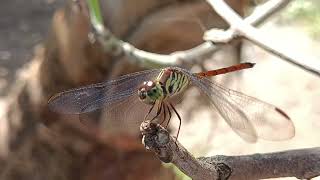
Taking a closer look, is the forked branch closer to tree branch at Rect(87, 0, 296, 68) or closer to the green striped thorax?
tree branch at Rect(87, 0, 296, 68)

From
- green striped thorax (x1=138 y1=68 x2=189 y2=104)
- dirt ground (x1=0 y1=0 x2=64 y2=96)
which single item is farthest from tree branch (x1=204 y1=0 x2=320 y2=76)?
dirt ground (x1=0 y1=0 x2=64 y2=96)

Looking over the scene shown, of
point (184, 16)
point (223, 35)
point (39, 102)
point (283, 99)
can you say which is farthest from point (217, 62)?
point (283, 99)

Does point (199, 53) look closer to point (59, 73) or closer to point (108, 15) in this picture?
point (108, 15)

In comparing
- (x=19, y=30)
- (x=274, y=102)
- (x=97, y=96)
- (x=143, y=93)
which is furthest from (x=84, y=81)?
(x=19, y=30)

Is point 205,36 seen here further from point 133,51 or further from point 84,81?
point 84,81

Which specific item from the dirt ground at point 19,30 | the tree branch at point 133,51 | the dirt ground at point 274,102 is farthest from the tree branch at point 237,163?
the dirt ground at point 19,30

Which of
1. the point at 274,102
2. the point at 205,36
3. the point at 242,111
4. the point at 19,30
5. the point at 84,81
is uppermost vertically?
the point at 19,30
